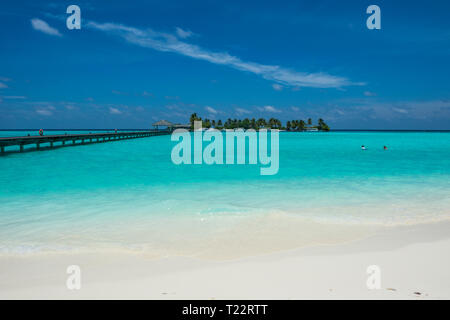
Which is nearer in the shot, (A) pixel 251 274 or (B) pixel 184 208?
(A) pixel 251 274

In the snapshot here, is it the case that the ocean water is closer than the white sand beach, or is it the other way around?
the white sand beach

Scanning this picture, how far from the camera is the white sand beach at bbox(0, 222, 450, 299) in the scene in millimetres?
2799

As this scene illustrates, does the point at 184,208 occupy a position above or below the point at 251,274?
above

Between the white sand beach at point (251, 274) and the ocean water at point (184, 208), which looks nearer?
the white sand beach at point (251, 274)

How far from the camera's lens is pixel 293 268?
338cm

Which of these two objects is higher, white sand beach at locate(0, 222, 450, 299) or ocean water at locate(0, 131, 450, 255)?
ocean water at locate(0, 131, 450, 255)

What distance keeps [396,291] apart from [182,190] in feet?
25.0

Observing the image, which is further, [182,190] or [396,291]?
[182,190]

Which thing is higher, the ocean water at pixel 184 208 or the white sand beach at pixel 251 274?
the ocean water at pixel 184 208

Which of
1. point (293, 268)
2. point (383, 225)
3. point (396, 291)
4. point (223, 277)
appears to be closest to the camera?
point (396, 291)

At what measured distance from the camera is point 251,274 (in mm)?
3221

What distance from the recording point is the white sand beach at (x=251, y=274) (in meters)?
2.80
